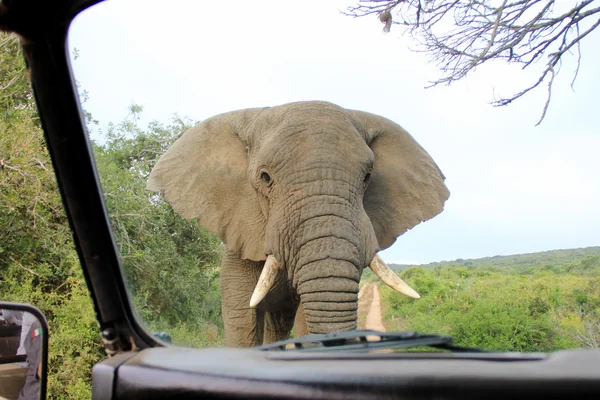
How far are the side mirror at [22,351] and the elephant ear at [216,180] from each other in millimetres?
2291

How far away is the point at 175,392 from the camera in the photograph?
1.13 meters

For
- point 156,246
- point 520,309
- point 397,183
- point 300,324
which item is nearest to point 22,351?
point 156,246

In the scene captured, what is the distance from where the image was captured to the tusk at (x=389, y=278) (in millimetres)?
3756

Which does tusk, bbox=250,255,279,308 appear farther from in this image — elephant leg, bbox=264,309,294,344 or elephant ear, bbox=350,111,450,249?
elephant ear, bbox=350,111,450,249

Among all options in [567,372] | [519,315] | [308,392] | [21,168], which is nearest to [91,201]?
[308,392]

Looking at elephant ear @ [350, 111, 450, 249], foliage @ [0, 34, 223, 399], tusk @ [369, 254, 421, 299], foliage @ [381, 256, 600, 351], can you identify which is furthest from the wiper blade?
elephant ear @ [350, 111, 450, 249]

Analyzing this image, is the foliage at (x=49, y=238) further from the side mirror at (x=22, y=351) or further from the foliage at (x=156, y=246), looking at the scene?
the side mirror at (x=22, y=351)

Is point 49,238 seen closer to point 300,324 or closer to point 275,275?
point 300,324

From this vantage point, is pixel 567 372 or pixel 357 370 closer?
pixel 567 372

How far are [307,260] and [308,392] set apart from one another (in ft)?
8.03

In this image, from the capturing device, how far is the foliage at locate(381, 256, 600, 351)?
2.17 m

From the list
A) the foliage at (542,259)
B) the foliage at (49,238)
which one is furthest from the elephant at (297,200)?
Answer: the foliage at (542,259)

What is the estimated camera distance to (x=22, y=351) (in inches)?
85.7

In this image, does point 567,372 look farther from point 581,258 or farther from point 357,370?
point 581,258
